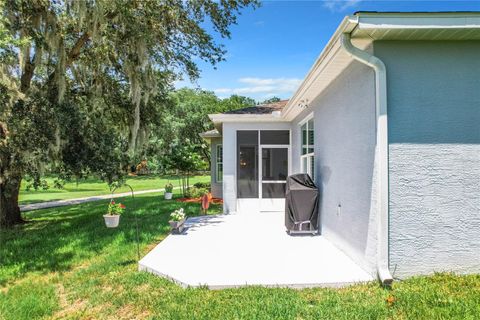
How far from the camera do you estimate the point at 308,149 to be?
815 cm

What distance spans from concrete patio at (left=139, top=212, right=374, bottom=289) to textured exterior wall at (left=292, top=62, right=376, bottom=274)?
352mm

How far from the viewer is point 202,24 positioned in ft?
A: 31.4

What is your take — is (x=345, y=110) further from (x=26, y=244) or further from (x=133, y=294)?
(x=26, y=244)

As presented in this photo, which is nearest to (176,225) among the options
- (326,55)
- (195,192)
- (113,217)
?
(113,217)

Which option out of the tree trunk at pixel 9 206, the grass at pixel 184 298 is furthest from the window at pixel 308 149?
the tree trunk at pixel 9 206

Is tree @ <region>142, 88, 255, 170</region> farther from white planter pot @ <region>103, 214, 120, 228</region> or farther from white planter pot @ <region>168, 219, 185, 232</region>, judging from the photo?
white planter pot @ <region>103, 214, 120, 228</region>

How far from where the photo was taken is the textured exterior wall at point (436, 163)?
406 centimetres

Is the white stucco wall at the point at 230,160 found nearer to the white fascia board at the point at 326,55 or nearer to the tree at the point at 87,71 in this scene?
the tree at the point at 87,71

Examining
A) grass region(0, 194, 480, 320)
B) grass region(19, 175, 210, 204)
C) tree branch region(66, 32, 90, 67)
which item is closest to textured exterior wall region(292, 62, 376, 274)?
grass region(0, 194, 480, 320)

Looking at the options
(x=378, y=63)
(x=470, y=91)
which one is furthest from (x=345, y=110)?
(x=470, y=91)

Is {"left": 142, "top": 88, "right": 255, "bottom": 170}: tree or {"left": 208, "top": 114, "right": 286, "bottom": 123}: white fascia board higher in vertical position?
{"left": 142, "top": 88, "right": 255, "bottom": 170}: tree

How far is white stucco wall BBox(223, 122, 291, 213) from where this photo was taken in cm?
992

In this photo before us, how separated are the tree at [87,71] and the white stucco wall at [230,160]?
2.21 meters

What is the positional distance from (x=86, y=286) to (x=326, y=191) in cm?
436
